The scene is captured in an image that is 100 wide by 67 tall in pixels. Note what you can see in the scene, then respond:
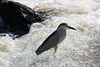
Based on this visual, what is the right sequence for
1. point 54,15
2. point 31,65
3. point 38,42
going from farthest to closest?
point 54,15
point 38,42
point 31,65

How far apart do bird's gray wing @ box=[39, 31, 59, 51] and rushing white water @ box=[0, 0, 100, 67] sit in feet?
1.38

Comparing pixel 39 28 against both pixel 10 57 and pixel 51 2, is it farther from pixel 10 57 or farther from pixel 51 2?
pixel 51 2

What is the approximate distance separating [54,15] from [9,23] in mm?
1832

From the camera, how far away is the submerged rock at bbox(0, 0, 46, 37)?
643cm

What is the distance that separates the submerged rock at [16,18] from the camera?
6434 millimetres

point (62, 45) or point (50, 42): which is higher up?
point (50, 42)

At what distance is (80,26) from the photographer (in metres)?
6.57

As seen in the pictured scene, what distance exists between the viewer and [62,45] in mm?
5551

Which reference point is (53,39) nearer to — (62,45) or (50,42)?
(50,42)

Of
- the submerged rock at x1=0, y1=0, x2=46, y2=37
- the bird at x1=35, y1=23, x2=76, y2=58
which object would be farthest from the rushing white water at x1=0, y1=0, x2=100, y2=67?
the bird at x1=35, y1=23, x2=76, y2=58

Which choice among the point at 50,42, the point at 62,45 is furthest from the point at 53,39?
the point at 62,45

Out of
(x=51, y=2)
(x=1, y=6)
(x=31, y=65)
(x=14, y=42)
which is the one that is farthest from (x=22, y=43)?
(x=51, y=2)

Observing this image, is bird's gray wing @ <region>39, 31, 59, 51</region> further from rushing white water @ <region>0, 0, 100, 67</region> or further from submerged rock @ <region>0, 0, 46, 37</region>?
submerged rock @ <region>0, 0, 46, 37</region>

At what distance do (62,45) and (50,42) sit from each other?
96 cm
